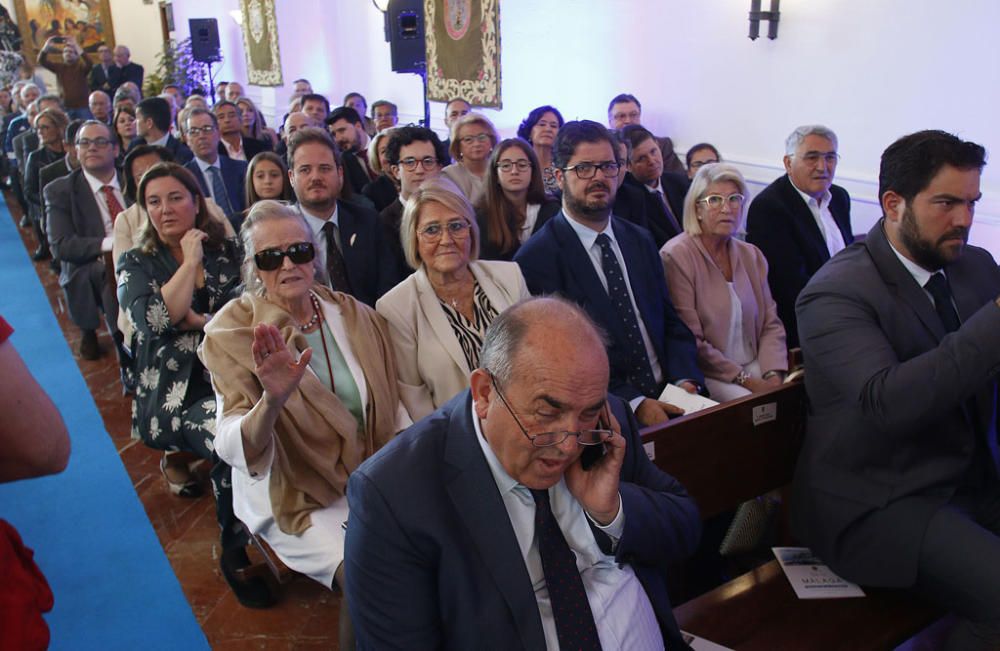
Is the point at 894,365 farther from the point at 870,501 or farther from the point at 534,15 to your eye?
the point at 534,15

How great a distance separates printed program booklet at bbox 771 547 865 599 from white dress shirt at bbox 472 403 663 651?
71cm

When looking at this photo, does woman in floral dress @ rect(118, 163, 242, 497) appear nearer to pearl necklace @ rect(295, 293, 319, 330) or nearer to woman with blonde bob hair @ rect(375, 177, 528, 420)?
pearl necklace @ rect(295, 293, 319, 330)

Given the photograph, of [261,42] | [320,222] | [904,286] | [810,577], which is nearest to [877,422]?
[904,286]

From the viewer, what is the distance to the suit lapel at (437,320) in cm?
260

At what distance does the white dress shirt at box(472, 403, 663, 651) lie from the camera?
60.7 inches

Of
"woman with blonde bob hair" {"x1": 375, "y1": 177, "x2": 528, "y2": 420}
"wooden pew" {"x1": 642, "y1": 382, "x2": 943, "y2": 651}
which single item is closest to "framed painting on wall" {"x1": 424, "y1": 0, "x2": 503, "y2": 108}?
"woman with blonde bob hair" {"x1": 375, "y1": 177, "x2": 528, "y2": 420}

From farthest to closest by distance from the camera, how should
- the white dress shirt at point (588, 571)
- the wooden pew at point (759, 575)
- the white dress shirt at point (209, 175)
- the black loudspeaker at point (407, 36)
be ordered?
1. the black loudspeaker at point (407, 36)
2. the white dress shirt at point (209, 175)
3. the wooden pew at point (759, 575)
4. the white dress shirt at point (588, 571)

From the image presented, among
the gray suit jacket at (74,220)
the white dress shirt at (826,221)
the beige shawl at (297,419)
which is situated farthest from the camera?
the gray suit jacket at (74,220)

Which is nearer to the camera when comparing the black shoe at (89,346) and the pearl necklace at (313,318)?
the pearl necklace at (313,318)

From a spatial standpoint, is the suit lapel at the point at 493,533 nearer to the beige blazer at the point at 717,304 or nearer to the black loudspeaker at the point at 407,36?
the beige blazer at the point at 717,304

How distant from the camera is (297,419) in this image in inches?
89.4

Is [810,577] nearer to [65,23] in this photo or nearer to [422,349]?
[422,349]

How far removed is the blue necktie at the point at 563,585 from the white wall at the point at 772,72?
3622 millimetres

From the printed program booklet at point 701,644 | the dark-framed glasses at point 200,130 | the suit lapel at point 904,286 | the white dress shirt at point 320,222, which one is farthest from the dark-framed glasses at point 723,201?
the dark-framed glasses at point 200,130
